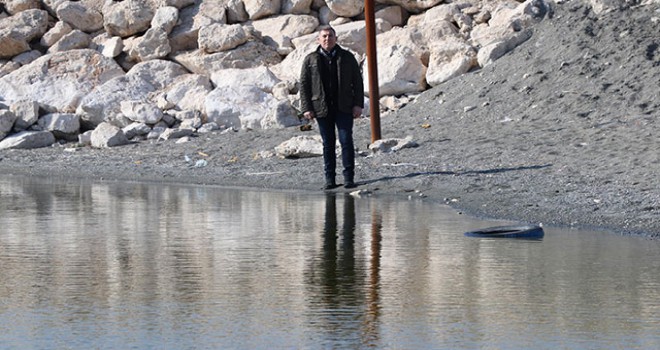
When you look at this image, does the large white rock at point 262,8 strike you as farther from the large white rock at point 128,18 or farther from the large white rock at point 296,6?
the large white rock at point 128,18

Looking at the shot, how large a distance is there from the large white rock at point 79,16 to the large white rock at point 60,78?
1.14m

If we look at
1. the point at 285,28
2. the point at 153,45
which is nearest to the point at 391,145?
the point at 285,28

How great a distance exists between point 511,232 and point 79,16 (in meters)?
18.6

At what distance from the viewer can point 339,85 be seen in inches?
558

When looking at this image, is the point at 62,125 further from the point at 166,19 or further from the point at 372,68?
the point at 372,68

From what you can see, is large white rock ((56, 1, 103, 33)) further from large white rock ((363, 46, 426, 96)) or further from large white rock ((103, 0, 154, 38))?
large white rock ((363, 46, 426, 96))

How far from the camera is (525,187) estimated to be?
12953 mm

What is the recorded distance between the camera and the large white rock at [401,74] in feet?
70.6

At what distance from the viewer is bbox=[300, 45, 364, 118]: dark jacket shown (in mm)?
14148

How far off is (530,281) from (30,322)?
114 inches

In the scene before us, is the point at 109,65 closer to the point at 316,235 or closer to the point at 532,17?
the point at 532,17

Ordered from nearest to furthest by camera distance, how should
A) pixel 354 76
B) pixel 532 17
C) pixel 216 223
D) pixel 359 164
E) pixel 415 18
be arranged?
1. pixel 216 223
2. pixel 354 76
3. pixel 359 164
4. pixel 532 17
5. pixel 415 18

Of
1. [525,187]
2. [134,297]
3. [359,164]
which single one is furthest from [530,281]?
[359,164]

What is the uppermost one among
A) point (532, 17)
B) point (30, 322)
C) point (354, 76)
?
point (532, 17)
